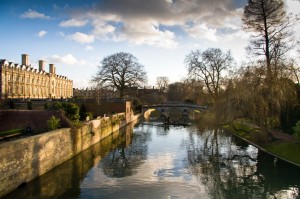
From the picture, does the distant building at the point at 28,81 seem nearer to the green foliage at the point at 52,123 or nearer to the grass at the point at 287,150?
the green foliage at the point at 52,123

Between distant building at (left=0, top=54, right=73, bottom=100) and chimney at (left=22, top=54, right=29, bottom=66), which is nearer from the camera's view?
distant building at (left=0, top=54, right=73, bottom=100)

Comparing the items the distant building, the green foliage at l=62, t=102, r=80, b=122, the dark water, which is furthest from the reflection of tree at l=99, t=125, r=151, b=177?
the distant building

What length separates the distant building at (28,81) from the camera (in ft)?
201

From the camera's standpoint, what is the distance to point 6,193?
43.3 ft

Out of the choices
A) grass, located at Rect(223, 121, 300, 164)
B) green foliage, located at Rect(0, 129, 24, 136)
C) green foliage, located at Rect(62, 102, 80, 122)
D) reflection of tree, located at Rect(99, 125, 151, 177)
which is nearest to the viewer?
reflection of tree, located at Rect(99, 125, 151, 177)

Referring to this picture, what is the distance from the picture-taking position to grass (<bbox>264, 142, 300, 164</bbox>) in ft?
64.8

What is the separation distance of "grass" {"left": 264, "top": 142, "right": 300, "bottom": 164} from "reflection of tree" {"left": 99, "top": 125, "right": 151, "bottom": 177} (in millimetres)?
8903

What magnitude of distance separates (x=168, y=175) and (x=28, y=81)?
6102cm

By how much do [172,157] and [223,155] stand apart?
3.83 m

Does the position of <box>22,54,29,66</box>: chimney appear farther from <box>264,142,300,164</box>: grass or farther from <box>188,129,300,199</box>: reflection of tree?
<box>264,142,300,164</box>: grass

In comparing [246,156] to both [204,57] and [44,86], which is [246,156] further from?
[44,86]

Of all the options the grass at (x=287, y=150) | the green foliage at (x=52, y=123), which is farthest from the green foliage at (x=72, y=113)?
the grass at (x=287, y=150)

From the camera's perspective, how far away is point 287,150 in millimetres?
21172

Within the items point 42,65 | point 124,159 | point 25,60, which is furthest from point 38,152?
point 42,65
